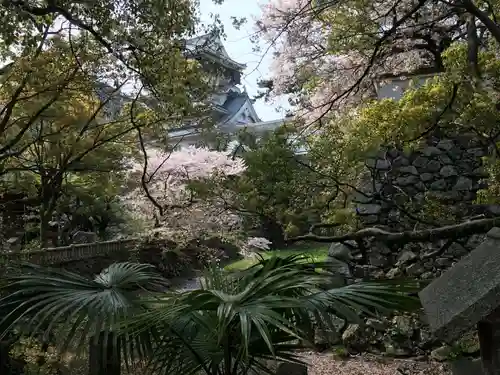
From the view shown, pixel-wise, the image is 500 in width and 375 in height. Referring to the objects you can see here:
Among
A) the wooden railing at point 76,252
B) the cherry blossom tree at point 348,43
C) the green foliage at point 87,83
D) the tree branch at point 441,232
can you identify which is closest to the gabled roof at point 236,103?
the wooden railing at point 76,252

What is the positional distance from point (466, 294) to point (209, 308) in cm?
88

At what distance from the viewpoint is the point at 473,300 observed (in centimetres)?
151

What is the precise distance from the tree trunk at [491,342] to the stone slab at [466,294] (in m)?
0.18

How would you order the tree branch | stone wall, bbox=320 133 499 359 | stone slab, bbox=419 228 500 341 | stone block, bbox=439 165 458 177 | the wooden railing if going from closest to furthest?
stone slab, bbox=419 228 500 341, the tree branch, stone wall, bbox=320 133 499 359, stone block, bbox=439 165 458 177, the wooden railing

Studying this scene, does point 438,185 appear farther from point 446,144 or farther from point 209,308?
point 209,308

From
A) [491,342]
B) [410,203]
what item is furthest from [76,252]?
[491,342]

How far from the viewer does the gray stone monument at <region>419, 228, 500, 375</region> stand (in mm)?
1506

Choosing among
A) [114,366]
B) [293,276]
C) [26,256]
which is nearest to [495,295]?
[293,276]

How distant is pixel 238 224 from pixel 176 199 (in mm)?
1604

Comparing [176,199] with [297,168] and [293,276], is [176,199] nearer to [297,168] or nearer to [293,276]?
[297,168]

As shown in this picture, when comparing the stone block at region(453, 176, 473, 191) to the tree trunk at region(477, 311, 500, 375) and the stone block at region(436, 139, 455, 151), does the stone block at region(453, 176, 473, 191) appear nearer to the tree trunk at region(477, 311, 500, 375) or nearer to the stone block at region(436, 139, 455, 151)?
the stone block at region(436, 139, 455, 151)

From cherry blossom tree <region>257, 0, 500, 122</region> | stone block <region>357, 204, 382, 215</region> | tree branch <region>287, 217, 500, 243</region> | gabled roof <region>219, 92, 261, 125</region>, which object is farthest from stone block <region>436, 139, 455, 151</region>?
gabled roof <region>219, 92, 261, 125</region>

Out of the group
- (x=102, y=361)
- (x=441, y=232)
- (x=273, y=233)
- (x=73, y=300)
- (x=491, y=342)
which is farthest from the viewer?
(x=273, y=233)

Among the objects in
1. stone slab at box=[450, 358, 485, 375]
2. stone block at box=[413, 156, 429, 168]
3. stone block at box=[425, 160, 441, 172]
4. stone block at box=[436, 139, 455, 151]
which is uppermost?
stone block at box=[436, 139, 455, 151]
